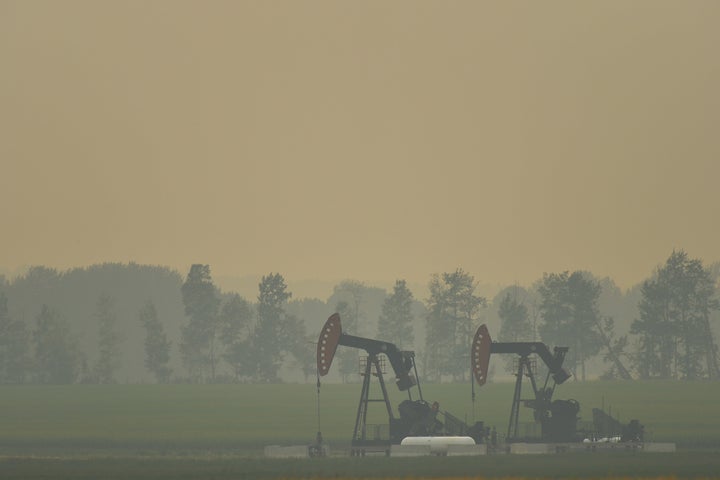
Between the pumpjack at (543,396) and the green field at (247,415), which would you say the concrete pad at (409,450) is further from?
the green field at (247,415)

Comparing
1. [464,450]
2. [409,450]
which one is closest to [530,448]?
[464,450]

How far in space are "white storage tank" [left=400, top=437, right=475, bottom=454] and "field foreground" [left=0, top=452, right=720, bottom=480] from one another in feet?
14.2

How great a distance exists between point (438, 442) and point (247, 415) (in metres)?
72.1

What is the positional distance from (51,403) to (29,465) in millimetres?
103821

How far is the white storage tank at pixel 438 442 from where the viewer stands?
3457 inches

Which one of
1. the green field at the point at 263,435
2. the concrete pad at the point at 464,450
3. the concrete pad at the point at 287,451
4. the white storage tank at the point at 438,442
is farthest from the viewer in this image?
the concrete pad at the point at 287,451

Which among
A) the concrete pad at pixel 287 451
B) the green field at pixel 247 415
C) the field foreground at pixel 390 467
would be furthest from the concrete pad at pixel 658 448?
the concrete pad at pixel 287 451

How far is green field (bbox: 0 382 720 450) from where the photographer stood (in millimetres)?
121125

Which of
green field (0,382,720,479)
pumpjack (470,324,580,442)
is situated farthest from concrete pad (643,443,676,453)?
pumpjack (470,324,580,442)

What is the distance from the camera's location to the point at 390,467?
247 feet

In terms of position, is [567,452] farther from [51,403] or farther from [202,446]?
[51,403]

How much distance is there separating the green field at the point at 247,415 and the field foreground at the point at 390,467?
73.2 feet

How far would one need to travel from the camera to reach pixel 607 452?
289 feet

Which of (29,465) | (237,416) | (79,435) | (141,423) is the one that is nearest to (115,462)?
(29,465)
